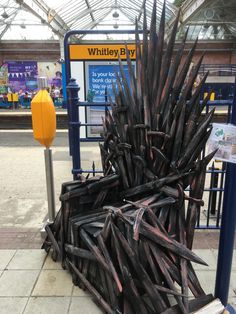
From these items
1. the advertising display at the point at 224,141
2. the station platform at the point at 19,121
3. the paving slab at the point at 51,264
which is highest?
the advertising display at the point at 224,141

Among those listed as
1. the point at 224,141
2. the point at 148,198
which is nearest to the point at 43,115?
the point at 148,198

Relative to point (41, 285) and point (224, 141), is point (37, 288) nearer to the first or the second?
point (41, 285)

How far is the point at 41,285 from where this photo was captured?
2.58 m

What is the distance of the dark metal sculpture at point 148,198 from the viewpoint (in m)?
2.04

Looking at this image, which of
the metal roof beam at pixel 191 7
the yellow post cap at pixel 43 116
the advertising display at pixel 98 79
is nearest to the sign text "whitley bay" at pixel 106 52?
the advertising display at pixel 98 79

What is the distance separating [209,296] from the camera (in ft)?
7.29

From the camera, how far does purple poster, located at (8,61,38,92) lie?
67.3 ft

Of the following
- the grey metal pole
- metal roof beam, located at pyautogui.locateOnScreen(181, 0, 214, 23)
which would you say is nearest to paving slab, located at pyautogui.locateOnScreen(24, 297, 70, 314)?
the grey metal pole

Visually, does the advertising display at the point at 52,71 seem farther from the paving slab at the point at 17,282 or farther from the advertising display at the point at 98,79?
the paving slab at the point at 17,282

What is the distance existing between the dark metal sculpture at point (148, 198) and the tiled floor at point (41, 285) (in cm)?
13

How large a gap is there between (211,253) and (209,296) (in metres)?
0.86

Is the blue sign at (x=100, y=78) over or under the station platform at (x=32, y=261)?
over

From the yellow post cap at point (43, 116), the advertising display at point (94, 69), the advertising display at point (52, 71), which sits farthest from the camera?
the advertising display at point (52, 71)

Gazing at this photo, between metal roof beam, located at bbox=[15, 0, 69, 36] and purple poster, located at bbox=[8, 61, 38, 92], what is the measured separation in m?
4.09
